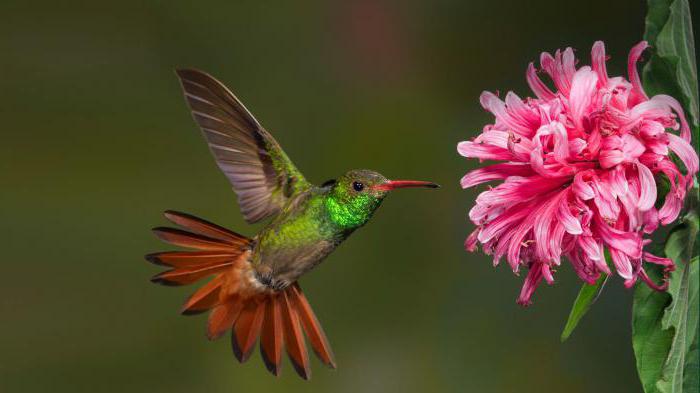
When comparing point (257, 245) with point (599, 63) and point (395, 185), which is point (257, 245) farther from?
point (599, 63)

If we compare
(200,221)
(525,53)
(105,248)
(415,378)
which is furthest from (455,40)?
(200,221)

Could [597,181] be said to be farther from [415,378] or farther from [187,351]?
[415,378]

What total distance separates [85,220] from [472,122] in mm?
853

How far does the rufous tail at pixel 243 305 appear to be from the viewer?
0.65 meters

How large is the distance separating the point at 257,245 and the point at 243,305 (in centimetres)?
5

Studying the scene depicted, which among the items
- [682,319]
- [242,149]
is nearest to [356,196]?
[242,149]

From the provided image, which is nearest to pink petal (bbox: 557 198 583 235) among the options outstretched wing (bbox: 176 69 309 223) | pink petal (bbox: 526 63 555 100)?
pink petal (bbox: 526 63 555 100)

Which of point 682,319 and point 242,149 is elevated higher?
point 242,149

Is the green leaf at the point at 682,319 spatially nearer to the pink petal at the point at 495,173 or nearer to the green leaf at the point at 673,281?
the green leaf at the point at 673,281

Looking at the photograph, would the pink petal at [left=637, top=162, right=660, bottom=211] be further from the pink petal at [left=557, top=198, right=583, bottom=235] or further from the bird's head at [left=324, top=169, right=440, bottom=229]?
the bird's head at [left=324, top=169, right=440, bottom=229]

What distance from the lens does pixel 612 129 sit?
Result: 0.49 m

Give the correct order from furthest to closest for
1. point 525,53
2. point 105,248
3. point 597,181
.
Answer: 1. point 525,53
2. point 105,248
3. point 597,181

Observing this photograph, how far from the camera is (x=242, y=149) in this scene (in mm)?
649

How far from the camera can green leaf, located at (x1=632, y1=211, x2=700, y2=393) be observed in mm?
487
